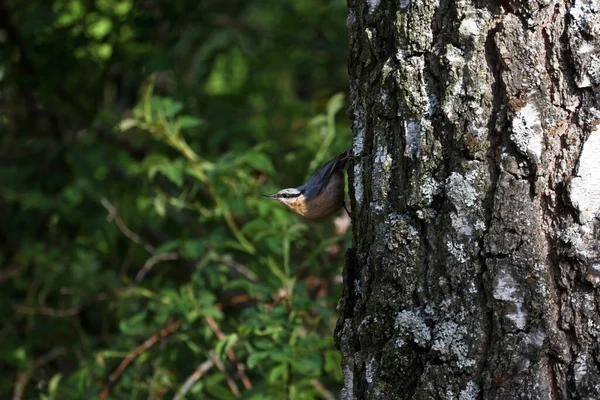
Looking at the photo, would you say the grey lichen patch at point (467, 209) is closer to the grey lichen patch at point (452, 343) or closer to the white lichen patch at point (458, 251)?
the white lichen patch at point (458, 251)

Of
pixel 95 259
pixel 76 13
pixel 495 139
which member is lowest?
pixel 95 259

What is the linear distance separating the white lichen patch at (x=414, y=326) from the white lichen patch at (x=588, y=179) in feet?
1.28

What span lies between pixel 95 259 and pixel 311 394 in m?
2.05

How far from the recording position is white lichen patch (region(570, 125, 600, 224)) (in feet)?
4.32

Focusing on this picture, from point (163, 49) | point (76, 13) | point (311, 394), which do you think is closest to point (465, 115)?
point (311, 394)

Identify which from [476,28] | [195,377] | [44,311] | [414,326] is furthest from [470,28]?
[44,311]

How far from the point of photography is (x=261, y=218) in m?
2.91

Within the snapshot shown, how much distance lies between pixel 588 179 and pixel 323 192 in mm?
1451

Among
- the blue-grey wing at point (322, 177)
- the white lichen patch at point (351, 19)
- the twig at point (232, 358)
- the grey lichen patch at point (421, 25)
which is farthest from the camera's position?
the twig at point (232, 358)

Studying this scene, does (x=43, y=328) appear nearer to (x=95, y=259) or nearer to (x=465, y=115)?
(x=95, y=259)

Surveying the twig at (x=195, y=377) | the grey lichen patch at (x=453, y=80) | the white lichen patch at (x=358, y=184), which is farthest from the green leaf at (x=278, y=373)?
the grey lichen patch at (x=453, y=80)

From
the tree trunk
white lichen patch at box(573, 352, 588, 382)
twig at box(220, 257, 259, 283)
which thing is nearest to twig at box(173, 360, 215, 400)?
twig at box(220, 257, 259, 283)

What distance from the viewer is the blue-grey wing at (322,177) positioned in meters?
2.60

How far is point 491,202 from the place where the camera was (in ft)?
4.49
